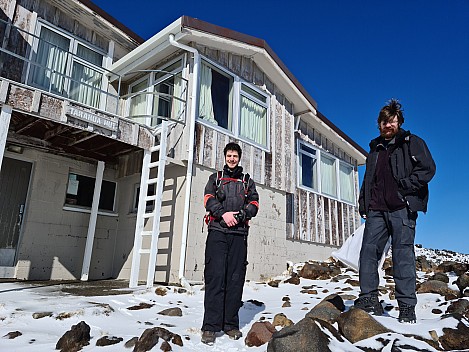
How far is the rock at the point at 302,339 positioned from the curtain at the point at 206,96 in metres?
5.48

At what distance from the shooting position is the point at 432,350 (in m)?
Result: 2.57

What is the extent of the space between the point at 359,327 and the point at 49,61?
778cm

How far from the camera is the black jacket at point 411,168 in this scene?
10.2 ft

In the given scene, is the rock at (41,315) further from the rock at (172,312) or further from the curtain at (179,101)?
the curtain at (179,101)

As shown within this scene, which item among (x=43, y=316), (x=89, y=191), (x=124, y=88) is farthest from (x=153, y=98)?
(x=43, y=316)

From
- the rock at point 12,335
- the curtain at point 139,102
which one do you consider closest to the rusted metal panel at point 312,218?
the curtain at point 139,102

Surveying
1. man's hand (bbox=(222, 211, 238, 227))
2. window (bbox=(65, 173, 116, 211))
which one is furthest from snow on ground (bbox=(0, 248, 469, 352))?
window (bbox=(65, 173, 116, 211))

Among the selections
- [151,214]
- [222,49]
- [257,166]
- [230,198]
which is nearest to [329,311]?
[230,198]

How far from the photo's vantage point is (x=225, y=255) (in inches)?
133

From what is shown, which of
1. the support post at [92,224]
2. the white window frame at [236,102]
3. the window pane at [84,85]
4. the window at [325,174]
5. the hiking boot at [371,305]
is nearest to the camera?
the hiking boot at [371,305]

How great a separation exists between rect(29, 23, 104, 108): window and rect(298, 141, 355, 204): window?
5902 millimetres

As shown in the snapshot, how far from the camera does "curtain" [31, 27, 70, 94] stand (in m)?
7.54

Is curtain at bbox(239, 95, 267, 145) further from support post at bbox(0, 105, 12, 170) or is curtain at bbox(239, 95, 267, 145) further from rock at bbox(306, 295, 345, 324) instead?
rock at bbox(306, 295, 345, 324)

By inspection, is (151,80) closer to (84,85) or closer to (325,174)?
(84,85)
